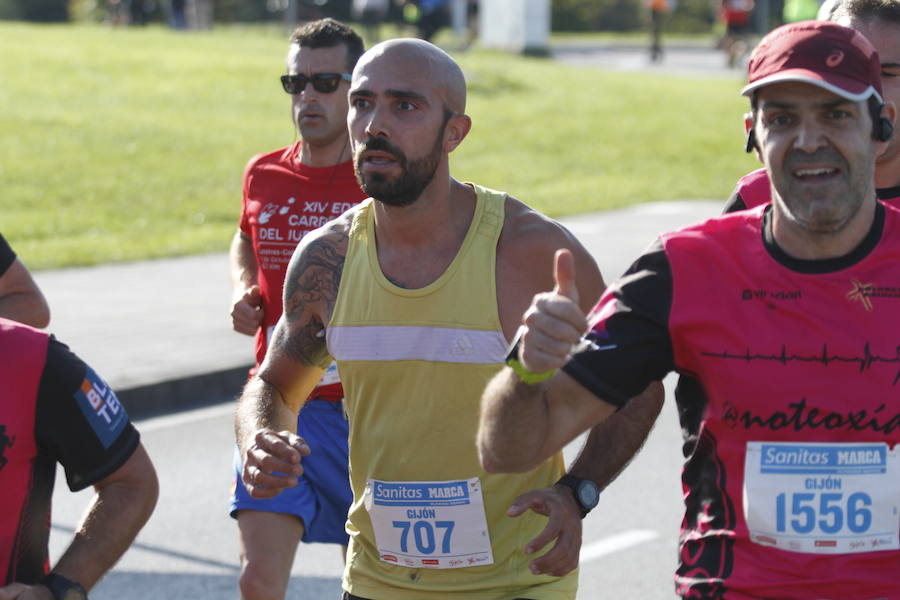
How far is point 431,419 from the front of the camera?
3.82m

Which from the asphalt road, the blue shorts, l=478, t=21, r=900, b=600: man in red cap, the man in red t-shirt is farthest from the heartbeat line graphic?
the asphalt road

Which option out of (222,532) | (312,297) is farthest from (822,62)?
(222,532)

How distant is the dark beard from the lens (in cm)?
396

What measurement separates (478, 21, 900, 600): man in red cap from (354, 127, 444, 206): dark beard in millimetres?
1001

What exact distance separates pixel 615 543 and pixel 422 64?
11.5 ft

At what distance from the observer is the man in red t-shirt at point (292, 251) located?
5.23m

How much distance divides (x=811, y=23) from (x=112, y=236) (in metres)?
14.2

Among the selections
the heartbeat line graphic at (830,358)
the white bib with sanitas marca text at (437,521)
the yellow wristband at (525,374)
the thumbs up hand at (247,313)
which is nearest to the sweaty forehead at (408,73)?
the white bib with sanitas marca text at (437,521)

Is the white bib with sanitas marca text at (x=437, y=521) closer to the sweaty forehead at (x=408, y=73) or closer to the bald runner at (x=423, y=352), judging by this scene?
the bald runner at (x=423, y=352)

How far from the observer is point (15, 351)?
3273mm

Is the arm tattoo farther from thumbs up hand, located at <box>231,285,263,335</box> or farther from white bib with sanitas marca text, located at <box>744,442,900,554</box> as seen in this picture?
white bib with sanitas marca text, located at <box>744,442,900,554</box>

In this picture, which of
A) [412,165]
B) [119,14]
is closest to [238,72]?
[119,14]

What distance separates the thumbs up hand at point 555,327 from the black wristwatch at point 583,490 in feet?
2.98

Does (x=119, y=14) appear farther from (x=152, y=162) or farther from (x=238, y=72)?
(x=152, y=162)
